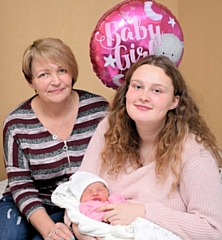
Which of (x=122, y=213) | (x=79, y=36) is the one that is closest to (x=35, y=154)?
(x=122, y=213)

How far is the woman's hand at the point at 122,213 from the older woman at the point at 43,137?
0.36 meters

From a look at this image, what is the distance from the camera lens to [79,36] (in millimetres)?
2744

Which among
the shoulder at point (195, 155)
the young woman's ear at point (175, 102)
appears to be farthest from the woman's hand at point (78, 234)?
the young woman's ear at point (175, 102)

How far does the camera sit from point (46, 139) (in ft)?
5.86

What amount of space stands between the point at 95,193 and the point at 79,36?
149 cm

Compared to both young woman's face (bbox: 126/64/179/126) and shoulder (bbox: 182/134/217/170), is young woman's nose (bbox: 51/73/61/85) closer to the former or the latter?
young woman's face (bbox: 126/64/179/126)

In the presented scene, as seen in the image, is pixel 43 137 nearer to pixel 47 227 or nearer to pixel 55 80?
pixel 55 80

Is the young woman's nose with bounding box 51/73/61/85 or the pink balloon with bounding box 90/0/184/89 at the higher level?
the pink balloon with bounding box 90/0/184/89

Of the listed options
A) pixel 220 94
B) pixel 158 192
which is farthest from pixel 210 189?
pixel 220 94

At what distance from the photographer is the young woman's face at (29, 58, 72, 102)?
174 centimetres

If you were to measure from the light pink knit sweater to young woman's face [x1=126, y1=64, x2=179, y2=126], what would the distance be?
14 cm

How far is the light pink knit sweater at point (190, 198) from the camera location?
1.32m

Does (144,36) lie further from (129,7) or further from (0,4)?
(0,4)

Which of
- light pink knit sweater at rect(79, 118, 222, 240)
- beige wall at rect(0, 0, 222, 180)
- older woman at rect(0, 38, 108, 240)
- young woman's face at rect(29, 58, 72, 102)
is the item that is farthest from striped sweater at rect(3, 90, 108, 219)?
beige wall at rect(0, 0, 222, 180)
